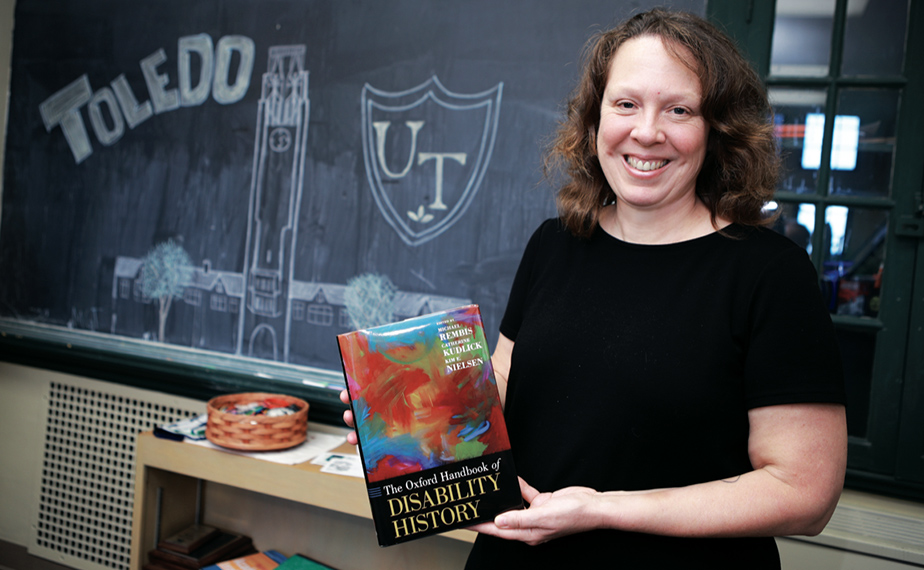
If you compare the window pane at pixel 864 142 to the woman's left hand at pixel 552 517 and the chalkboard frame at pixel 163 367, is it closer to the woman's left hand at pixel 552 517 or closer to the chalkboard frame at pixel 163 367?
the woman's left hand at pixel 552 517

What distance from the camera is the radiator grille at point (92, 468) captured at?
225 centimetres

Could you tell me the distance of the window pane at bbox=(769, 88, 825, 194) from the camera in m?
1.61

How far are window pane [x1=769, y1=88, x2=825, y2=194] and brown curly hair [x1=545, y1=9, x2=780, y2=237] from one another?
715 mm

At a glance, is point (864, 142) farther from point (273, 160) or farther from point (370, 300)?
point (273, 160)

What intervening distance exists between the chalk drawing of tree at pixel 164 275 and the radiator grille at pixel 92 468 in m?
0.29

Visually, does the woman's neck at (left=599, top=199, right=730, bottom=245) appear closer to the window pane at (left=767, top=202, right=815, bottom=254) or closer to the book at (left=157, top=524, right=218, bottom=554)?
the window pane at (left=767, top=202, right=815, bottom=254)

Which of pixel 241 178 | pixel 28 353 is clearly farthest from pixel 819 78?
pixel 28 353

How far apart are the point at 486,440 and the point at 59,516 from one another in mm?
2238

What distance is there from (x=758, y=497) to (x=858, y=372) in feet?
3.28

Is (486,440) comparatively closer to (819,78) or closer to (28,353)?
(819,78)

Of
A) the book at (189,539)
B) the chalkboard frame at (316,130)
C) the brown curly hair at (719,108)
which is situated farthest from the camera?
the book at (189,539)

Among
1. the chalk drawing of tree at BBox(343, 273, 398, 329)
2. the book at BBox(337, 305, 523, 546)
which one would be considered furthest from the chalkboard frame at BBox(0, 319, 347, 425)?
the book at BBox(337, 305, 523, 546)

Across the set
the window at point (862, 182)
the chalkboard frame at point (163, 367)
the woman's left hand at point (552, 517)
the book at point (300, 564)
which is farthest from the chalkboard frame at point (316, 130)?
the woman's left hand at point (552, 517)

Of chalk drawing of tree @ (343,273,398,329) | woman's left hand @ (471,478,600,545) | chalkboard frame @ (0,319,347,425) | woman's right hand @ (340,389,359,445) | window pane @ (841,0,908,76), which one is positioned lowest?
chalkboard frame @ (0,319,347,425)
